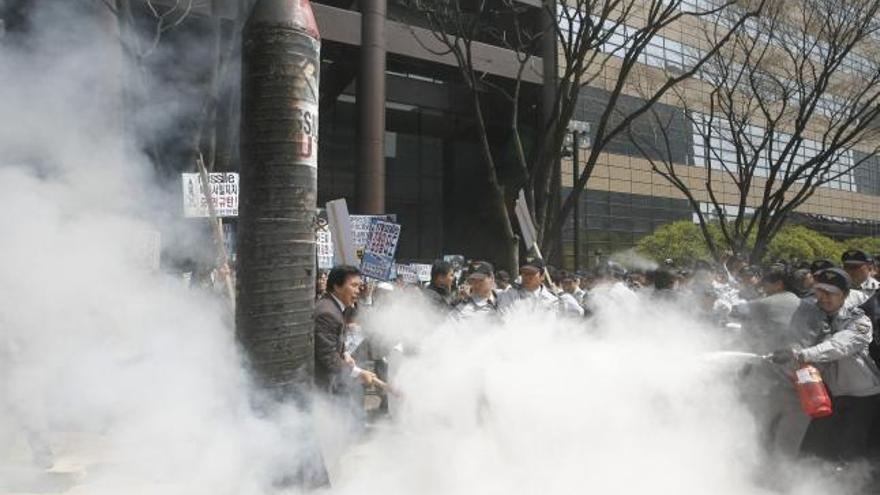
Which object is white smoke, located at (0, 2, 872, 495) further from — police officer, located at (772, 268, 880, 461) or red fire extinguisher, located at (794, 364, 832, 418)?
red fire extinguisher, located at (794, 364, 832, 418)

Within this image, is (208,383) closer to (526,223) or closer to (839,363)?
(839,363)

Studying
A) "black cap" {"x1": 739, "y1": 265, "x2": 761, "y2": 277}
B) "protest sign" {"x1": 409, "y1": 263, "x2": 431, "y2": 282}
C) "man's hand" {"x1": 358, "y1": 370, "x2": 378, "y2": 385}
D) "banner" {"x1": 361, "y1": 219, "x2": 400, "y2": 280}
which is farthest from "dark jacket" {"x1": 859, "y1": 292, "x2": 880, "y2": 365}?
"protest sign" {"x1": 409, "y1": 263, "x2": 431, "y2": 282}

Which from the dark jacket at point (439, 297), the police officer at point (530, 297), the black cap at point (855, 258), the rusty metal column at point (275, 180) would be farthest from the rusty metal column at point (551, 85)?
the rusty metal column at point (275, 180)

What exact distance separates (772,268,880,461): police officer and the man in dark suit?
3.02m

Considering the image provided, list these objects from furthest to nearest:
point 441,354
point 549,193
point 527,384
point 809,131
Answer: point 809,131, point 549,193, point 441,354, point 527,384

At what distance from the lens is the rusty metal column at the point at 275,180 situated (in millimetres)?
3928

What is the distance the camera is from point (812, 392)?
15.2ft

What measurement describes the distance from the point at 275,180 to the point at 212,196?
2372mm

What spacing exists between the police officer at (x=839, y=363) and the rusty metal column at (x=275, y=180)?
3.41 metres

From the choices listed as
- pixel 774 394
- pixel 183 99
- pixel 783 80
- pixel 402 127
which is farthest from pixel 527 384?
pixel 402 127

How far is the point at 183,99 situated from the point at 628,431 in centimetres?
371

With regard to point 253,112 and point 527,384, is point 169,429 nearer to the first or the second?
point 253,112

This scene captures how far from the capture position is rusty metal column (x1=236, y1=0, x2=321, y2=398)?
3928 millimetres

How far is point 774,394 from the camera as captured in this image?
16.9 feet
